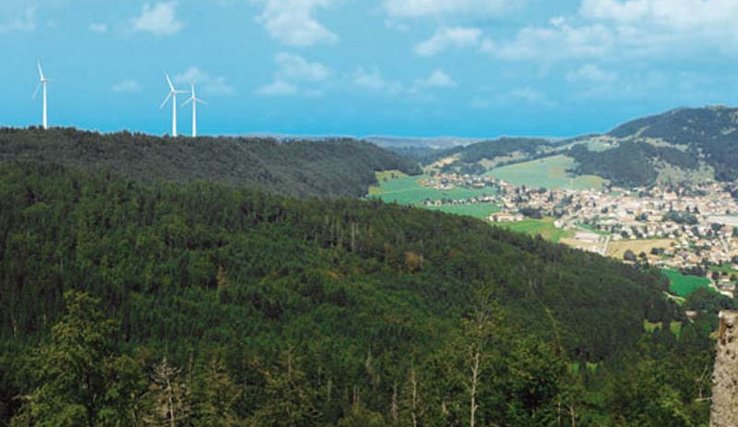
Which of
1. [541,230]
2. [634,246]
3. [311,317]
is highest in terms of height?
A: [541,230]

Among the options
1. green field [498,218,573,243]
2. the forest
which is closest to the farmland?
green field [498,218,573,243]

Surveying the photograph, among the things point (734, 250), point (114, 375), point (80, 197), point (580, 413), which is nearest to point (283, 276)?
point (80, 197)

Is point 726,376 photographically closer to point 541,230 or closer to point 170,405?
point 170,405

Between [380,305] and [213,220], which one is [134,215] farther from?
[380,305]

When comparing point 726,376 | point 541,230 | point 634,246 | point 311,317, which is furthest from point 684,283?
point 726,376

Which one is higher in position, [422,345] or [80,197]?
[80,197]

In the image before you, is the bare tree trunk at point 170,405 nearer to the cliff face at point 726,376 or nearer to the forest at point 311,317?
the forest at point 311,317
